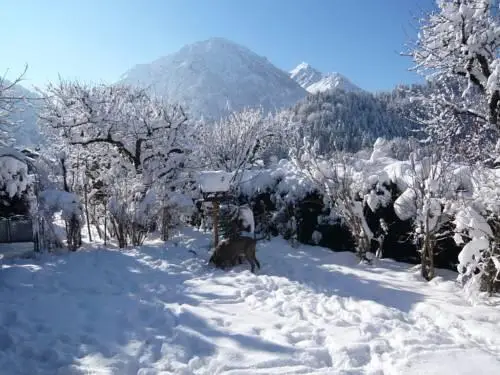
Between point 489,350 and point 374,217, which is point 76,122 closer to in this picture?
point 374,217

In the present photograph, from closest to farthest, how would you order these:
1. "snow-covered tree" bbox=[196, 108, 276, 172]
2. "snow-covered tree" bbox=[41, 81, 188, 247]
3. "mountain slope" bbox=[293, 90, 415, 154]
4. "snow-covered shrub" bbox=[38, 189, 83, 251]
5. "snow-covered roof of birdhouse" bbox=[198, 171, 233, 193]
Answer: "snow-covered roof of birdhouse" bbox=[198, 171, 233, 193]
"snow-covered shrub" bbox=[38, 189, 83, 251]
"snow-covered tree" bbox=[41, 81, 188, 247]
"snow-covered tree" bbox=[196, 108, 276, 172]
"mountain slope" bbox=[293, 90, 415, 154]

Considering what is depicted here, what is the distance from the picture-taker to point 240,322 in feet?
16.0

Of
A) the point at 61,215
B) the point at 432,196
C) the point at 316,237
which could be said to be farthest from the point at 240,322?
the point at 61,215

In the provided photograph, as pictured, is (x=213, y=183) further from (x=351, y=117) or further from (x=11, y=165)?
(x=351, y=117)

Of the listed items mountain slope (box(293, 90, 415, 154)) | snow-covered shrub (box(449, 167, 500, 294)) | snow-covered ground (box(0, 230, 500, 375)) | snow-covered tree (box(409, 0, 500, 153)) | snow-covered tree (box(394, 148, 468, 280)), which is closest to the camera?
snow-covered ground (box(0, 230, 500, 375))

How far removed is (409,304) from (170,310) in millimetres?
3451

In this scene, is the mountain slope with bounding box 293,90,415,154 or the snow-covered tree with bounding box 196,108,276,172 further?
the mountain slope with bounding box 293,90,415,154

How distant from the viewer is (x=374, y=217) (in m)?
9.46

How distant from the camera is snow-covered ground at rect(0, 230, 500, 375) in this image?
365cm

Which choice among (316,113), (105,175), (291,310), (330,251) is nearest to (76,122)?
(105,175)

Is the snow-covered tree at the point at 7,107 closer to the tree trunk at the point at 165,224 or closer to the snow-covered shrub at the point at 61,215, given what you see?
the snow-covered shrub at the point at 61,215

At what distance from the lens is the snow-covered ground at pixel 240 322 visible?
3646 mm

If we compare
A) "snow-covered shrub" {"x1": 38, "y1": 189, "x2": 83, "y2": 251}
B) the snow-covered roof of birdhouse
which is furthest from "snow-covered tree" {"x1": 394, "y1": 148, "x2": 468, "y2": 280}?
"snow-covered shrub" {"x1": 38, "y1": 189, "x2": 83, "y2": 251}

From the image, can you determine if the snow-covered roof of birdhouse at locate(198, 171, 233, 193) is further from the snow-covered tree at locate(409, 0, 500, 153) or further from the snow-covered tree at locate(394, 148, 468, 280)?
the snow-covered tree at locate(409, 0, 500, 153)
